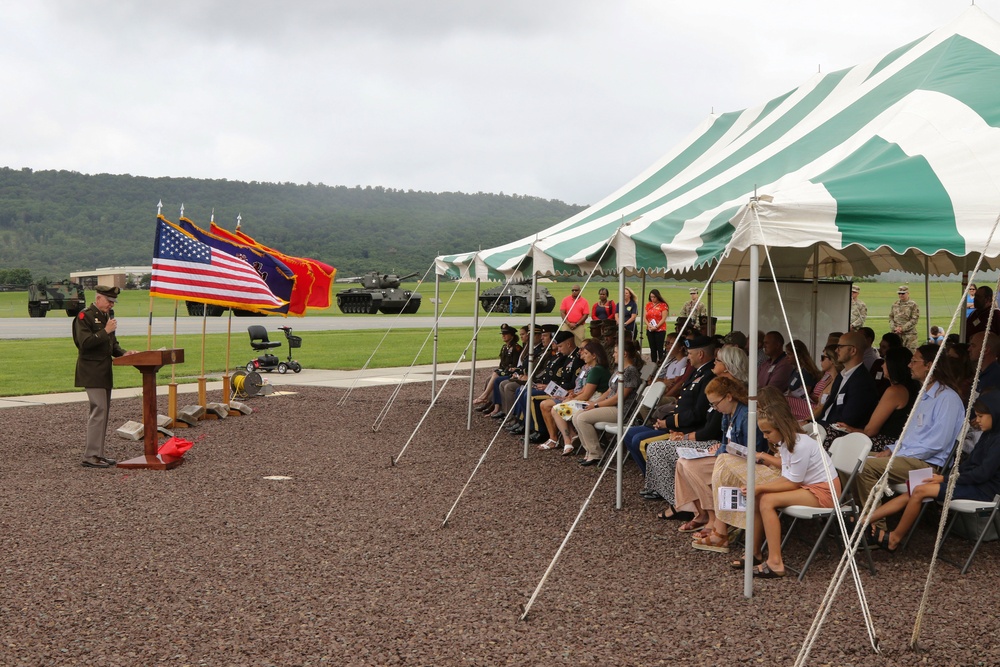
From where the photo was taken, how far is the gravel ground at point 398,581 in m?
4.28

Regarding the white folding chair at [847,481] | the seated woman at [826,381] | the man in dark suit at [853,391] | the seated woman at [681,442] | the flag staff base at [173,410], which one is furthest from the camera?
the flag staff base at [173,410]

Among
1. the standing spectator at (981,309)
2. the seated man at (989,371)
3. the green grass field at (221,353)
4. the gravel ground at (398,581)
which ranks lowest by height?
the green grass field at (221,353)

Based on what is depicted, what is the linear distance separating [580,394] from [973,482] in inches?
168

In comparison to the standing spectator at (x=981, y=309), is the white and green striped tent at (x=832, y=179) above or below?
above

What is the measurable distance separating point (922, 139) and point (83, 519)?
670 cm

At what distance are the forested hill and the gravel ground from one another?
12913cm

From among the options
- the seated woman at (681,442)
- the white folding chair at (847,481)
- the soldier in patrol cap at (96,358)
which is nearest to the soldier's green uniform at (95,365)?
the soldier in patrol cap at (96,358)

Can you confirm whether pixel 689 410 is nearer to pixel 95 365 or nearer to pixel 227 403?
pixel 95 365

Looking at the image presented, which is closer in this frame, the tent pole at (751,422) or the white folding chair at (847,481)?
the tent pole at (751,422)

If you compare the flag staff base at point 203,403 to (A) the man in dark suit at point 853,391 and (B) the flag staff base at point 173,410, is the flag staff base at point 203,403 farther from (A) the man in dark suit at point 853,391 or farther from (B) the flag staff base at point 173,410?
(A) the man in dark suit at point 853,391

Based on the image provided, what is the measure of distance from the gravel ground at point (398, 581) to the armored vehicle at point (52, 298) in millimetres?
43111

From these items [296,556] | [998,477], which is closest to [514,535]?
[296,556]

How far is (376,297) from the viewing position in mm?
50000

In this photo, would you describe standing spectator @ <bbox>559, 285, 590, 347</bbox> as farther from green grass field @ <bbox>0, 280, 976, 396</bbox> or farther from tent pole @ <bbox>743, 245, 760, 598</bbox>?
tent pole @ <bbox>743, 245, 760, 598</bbox>
